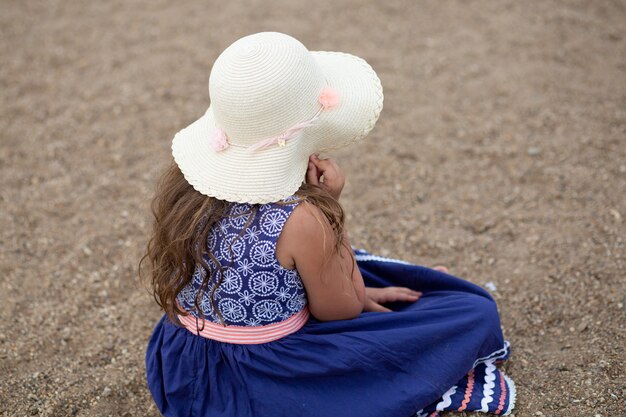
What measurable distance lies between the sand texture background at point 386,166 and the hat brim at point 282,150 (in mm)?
1079

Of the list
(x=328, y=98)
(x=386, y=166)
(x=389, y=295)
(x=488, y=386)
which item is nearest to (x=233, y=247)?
(x=328, y=98)

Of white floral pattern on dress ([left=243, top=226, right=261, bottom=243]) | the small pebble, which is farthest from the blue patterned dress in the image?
the small pebble

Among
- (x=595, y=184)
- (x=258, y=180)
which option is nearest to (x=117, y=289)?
(x=258, y=180)

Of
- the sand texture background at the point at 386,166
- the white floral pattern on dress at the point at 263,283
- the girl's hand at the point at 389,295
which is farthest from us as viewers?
the sand texture background at the point at 386,166

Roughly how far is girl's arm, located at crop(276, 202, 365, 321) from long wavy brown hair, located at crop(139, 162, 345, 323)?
1.8 inches

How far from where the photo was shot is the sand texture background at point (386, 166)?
2.60 meters

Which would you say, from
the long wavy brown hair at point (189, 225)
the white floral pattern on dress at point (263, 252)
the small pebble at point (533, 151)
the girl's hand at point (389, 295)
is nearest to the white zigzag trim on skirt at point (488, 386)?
the girl's hand at point (389, 295)

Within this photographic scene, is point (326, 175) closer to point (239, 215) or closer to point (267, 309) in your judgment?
point (239, 215)

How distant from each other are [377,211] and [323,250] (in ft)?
5.05

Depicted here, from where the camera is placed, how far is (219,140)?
74.1 inches

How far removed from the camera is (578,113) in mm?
3896

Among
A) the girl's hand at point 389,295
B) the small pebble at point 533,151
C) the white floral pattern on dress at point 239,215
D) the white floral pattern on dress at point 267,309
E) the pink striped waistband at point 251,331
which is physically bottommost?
the girl's hand at point 389,295

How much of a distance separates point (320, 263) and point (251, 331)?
37 centimetres

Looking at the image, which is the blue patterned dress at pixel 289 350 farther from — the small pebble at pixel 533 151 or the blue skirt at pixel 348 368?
the small pebble at pixel 533 151
